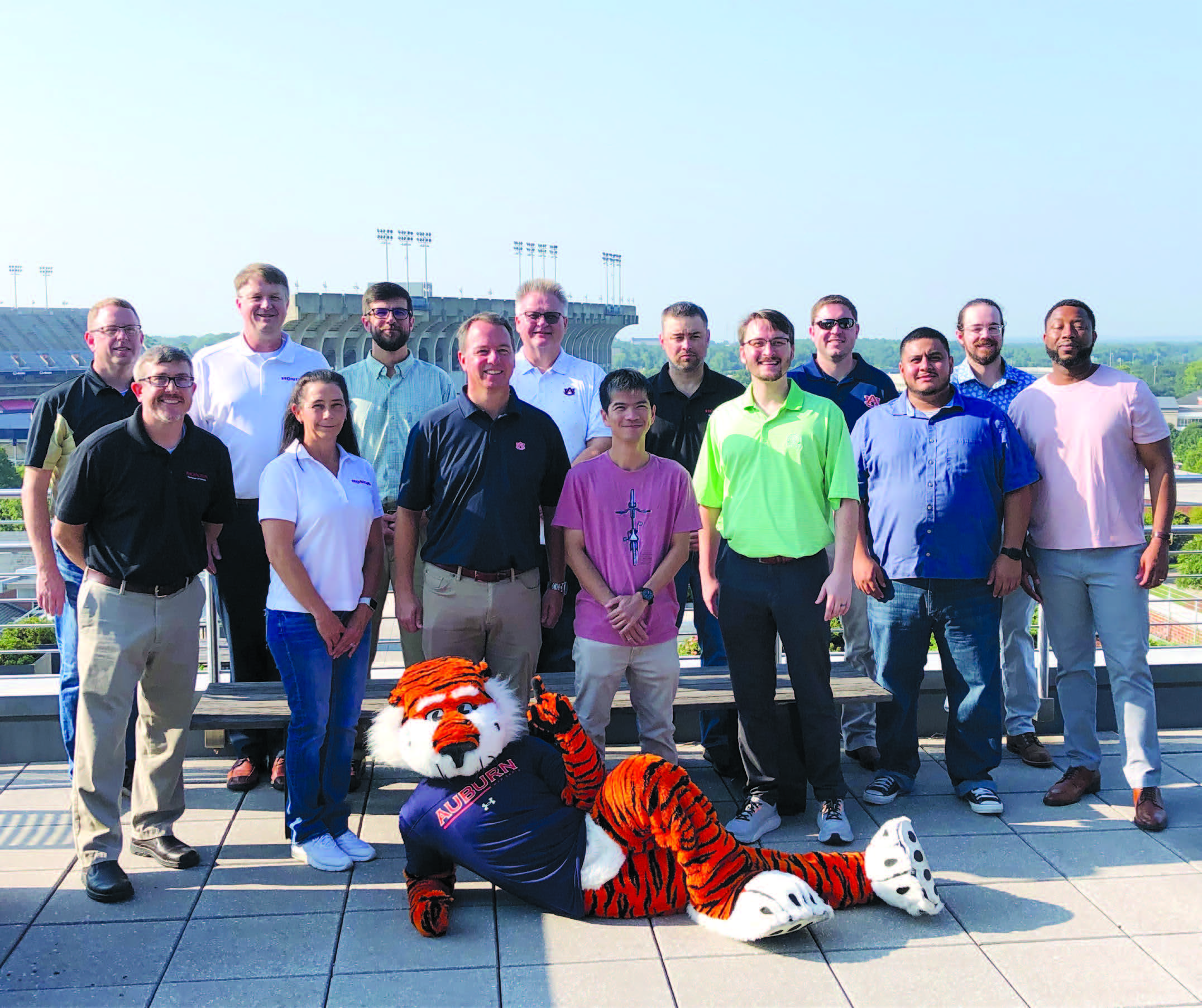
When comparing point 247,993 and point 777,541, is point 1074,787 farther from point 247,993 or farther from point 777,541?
point 247,993

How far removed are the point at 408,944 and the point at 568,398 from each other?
2573mm

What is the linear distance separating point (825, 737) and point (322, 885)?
6.89ft

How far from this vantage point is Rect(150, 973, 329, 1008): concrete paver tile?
328cm

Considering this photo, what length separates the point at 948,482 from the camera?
14.9 ft

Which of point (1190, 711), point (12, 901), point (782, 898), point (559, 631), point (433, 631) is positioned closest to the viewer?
point (782, 898)

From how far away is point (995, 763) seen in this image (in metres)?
4.84

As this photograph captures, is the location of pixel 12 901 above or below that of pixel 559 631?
below

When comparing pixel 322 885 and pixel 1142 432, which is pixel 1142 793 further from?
pixel 322 885

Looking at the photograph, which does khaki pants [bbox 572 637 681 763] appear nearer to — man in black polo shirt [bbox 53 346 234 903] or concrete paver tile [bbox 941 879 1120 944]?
concrete paver tile [bbox 941 879 1120 944]

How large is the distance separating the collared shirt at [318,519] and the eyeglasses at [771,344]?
168cm

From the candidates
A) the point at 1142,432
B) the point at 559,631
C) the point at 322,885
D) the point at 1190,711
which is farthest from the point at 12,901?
the point at 1190,711

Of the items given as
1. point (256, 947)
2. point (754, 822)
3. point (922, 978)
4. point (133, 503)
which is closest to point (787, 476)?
point (754, 822)

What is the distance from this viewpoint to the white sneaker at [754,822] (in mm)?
4426

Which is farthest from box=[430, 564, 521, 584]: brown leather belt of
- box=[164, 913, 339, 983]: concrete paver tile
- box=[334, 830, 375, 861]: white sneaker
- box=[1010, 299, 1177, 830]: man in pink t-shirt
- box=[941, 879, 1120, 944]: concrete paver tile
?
box=[1010, 299, 1177, 830]: man in pink t-shirt
